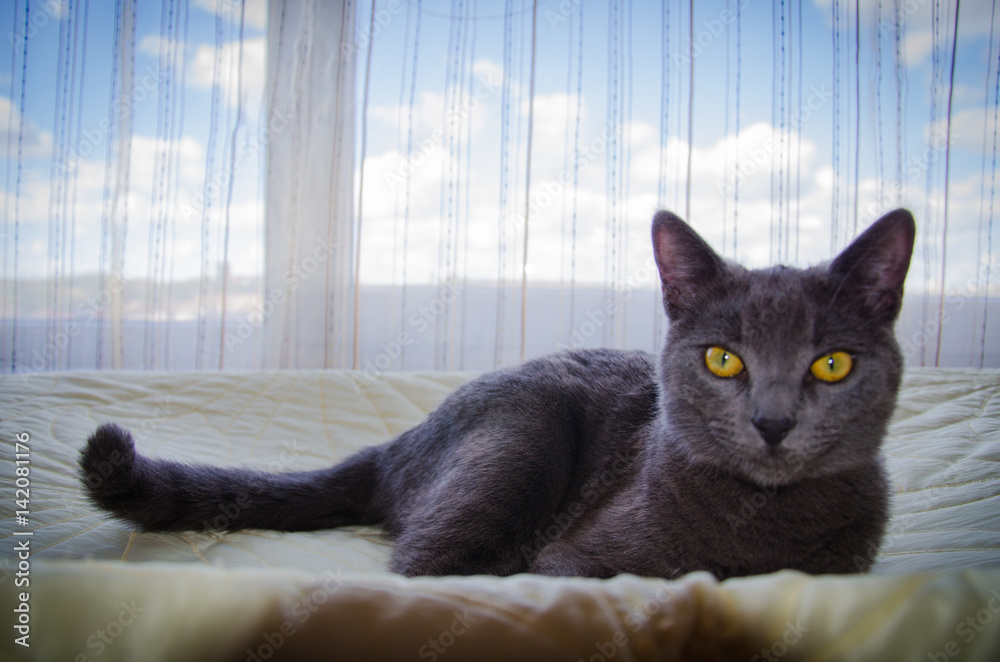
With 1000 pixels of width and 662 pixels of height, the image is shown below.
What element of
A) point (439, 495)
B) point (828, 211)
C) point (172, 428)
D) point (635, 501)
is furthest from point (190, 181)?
point (828, 211)

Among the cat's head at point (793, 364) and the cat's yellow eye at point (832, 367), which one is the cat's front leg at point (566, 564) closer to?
the cat's head at point (793, 364)

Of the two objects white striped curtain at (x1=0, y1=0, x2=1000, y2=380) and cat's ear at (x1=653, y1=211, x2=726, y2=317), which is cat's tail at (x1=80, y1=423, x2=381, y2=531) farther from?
white striped curtain at (x1=0, y1=0, x2=1000, y2=380)

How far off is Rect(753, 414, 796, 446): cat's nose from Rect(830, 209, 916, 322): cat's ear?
247mm

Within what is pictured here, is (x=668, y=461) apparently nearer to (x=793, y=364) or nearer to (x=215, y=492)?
(x=793, y=364)

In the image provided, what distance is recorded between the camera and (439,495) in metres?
1.00

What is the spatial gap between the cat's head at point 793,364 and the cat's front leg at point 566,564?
0.75 feet

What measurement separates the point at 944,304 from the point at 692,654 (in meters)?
3.33

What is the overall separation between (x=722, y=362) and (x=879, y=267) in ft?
0.90

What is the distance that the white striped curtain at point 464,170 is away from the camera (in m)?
2.82

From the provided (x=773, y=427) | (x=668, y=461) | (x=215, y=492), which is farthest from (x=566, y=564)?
(x=215, y=492)

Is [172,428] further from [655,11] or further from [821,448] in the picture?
[655,11]

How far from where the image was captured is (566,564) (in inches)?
35.5

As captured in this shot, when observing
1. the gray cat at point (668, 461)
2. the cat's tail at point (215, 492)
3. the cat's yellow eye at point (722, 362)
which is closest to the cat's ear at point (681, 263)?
the gray cat at point (668, 461)

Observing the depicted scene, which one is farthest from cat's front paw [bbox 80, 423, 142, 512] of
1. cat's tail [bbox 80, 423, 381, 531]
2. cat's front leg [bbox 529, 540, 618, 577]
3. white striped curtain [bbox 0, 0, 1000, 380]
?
white striped curtain [bbox 0, 0, 1000, 380]
